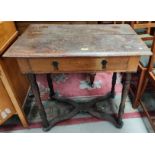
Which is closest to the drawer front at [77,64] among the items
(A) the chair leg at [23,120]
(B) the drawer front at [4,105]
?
(B) the drawer front at [4,105]

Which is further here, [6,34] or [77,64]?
[6,34]

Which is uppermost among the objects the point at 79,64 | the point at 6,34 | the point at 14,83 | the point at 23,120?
the point at 6,34

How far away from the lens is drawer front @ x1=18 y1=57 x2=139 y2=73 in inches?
37.0

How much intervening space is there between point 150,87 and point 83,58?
1.12m

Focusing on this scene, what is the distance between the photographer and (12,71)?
1.24m

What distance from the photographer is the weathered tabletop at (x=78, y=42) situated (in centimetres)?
90

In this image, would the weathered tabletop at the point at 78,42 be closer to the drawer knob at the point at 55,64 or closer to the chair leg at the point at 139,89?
the drawer knob at the point at 55,64

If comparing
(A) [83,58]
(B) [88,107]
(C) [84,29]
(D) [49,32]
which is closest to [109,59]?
(A) [83,58]

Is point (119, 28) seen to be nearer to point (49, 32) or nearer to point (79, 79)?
point (49, 32)

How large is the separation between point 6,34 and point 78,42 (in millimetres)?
552

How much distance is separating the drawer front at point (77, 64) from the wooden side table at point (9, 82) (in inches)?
8.5

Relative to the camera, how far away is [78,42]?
1.02 meters

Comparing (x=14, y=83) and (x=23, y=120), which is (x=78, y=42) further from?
(x=23, y=120)

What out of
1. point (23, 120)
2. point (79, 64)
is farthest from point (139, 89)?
point (23, 120)
